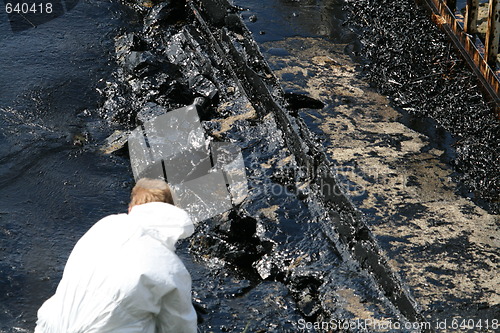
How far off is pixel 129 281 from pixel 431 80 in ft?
13.4

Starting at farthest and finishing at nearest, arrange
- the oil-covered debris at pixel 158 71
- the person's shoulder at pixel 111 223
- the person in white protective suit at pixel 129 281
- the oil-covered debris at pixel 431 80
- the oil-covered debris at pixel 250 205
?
1. the oil-covered debris at pixel 158 71
2. the oil-covered debris at pixel 431 80
3. the oil-covered debris at pixel 250 205
4. the person's shoulder at pixel 111 223
5. the person in white protective suit at pixel 129 281

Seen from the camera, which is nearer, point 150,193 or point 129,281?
point 129,281

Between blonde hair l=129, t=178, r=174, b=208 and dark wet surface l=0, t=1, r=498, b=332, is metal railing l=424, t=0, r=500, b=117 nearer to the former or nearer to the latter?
dark wet surface l=0, t=1, r=498, b=332

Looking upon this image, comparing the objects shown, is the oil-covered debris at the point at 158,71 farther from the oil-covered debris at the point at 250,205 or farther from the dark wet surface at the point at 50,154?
the dark wet surface at the point at 50,154

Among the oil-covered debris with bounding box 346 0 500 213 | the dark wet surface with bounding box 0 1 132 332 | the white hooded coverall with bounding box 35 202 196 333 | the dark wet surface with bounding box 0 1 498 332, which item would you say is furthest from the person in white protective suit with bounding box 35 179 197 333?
the oil-covered debris with bounding box 346 0 500 213

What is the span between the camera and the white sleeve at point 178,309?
109 inches

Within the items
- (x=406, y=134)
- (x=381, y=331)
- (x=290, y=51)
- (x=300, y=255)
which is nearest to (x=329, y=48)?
(x=290, y=51)

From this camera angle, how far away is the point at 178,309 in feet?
9.29

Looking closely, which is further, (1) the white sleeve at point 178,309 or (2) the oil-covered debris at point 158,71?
(2) the oil-covered debris at point 158,71

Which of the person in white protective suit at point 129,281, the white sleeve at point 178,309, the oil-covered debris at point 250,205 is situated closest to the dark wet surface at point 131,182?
the oil-covered debris at point 250,205

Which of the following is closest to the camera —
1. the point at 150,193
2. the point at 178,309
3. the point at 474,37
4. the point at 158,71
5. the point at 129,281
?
the point at 129,281

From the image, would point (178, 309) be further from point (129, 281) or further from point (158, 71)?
point (158, 71)

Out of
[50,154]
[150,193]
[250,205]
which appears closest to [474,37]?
[250,205]

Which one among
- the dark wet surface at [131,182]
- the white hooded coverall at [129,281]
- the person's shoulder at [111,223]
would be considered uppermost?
the person's shoulder at [111,223]
